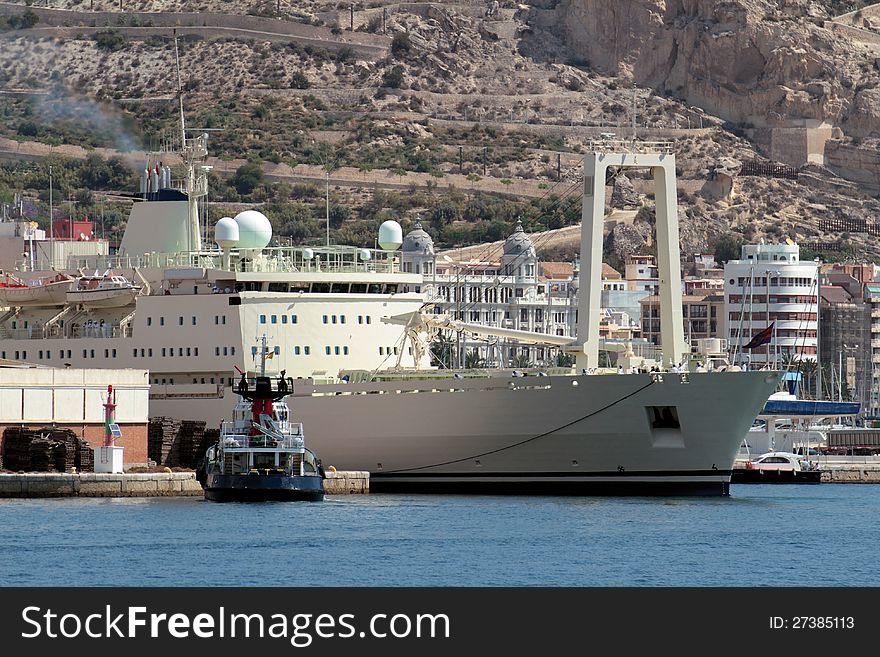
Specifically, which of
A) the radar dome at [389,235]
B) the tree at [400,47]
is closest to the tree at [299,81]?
the tree at [400,47]

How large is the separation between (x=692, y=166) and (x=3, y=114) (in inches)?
1827

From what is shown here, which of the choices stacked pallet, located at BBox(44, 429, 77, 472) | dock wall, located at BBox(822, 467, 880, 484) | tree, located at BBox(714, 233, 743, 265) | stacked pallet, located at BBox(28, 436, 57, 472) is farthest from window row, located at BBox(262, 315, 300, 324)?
tree, located at BBox(714, 233, 743, 265)

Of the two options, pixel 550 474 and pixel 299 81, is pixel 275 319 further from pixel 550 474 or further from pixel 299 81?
pixel 299 81

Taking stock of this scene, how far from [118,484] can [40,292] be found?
34.9 ft

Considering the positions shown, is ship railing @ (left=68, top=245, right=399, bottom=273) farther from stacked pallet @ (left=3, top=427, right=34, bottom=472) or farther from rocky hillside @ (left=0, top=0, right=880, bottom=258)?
rocky hillside @ (left=0, top=0, right=880, bottom=258)

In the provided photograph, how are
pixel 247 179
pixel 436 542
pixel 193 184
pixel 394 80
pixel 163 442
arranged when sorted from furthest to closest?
pixel 394 80 < pixel 247 179 < pixel 193 184 < pixel 163 442 < pixel 436 542

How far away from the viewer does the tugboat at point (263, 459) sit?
47.3 m

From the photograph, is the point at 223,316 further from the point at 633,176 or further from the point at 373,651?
the point at 633,176

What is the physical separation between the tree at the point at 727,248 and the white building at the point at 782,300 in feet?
109

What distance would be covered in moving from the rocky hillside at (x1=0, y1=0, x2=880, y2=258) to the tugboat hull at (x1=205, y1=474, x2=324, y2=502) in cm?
8398

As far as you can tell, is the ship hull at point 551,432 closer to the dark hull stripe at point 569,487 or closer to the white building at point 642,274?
the dark hull stripe at point 569,487

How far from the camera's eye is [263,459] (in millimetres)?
47875

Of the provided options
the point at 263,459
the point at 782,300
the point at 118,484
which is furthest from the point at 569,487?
the point at 782,300

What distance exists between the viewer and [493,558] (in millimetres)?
37469
